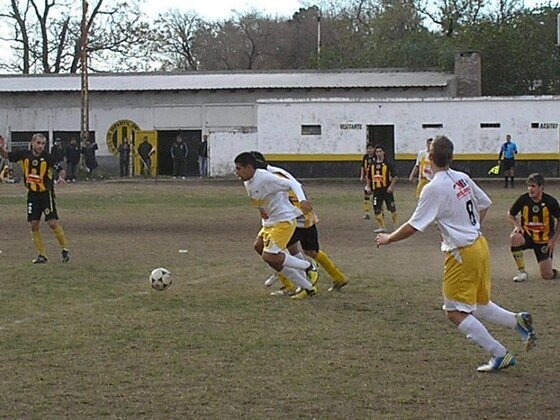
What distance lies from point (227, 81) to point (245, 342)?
1768 inches

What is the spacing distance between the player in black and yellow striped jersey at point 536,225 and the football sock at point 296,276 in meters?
3.14

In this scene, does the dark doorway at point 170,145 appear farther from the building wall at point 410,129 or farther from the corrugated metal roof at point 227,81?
the building wall at point 410,129

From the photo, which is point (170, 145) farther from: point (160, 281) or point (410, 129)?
point (160, 281)

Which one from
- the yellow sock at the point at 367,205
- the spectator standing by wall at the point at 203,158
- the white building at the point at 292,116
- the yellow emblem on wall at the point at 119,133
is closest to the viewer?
the yellow sock at the point at 367,205

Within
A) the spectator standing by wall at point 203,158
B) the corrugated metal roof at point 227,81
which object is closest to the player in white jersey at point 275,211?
the spectator standing by wall at point 203,158

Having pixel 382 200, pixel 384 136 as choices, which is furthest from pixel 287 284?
pixel 384 136

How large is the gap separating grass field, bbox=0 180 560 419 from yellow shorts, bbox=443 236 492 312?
21.0 inches

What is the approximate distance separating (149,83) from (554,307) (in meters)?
44.0

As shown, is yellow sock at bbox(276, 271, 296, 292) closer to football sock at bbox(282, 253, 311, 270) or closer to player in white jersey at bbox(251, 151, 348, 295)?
player in white jersey at bbox(251, 151, 348, 295)

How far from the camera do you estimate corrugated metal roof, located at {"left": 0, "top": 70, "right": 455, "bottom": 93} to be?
2009 inches

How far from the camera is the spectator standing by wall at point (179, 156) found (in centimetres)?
4622

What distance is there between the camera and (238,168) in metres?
12.1

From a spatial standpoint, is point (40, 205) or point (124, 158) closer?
point (40, 205)

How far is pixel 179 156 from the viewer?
4647 cm
